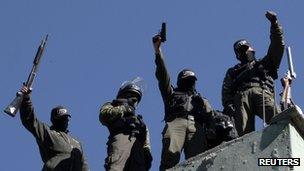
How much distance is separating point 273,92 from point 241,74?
58 centimetres

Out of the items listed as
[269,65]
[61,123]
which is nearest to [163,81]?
[269,65]

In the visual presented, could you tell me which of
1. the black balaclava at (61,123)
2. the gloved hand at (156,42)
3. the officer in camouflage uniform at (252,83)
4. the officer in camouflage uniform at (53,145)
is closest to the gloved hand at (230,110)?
the officer in camouflage uniform at (252,83)

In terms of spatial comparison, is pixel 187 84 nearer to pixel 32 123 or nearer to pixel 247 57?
pixel 247 57

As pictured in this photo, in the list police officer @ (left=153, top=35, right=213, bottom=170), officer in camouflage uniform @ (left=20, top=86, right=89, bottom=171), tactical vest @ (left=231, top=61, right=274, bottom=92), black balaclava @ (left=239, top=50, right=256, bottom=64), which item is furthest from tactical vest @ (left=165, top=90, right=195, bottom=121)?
officer in camouflage uniform @ (left=20, top=86, right=89, bottom=171)

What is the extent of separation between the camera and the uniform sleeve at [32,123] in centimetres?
1521

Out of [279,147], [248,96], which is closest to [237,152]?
[279,147]

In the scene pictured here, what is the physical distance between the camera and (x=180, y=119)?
14609mm

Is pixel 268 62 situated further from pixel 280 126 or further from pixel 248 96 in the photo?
pixel 280 126

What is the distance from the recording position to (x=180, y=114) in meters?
14.7

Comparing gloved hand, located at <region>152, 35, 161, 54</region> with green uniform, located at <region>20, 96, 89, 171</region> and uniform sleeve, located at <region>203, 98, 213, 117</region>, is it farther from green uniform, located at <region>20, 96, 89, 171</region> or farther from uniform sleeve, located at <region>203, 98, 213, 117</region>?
green uniform, located at <region>20, 96, 89, 171</region>

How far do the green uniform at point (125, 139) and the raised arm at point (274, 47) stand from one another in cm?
223

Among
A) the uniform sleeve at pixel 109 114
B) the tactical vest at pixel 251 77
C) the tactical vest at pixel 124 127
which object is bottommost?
the tactical vest at pixel 124 127

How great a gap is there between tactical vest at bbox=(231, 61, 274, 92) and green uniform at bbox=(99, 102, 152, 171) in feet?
5.45

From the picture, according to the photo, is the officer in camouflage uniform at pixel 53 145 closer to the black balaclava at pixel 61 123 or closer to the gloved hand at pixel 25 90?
the gloved hand at pixel 25 90
